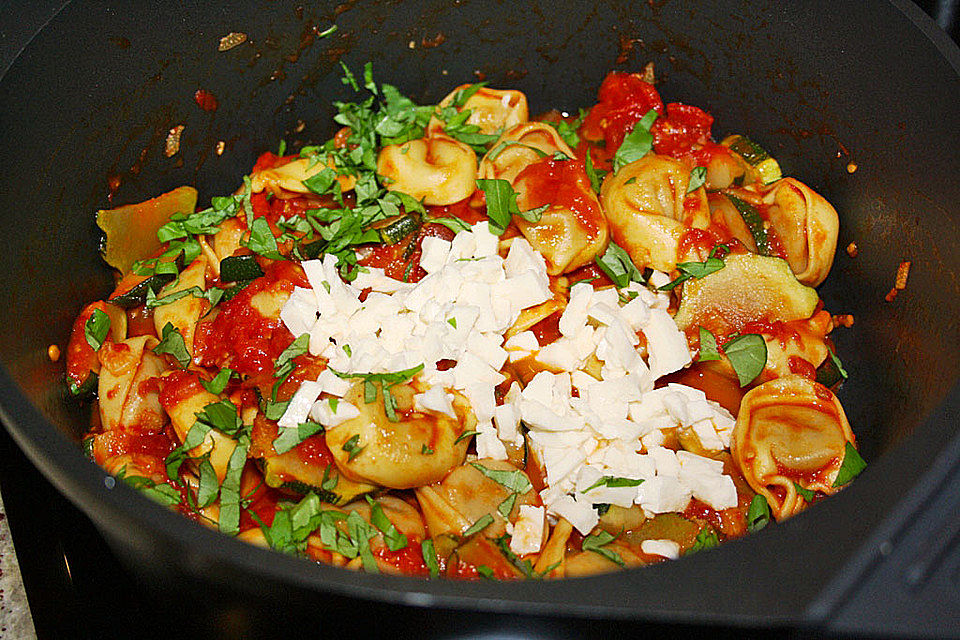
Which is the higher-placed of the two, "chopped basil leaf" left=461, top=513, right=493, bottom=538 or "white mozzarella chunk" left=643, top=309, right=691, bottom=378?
"white mozzarella chunk" left=643, top=309, right=691, bottom=378

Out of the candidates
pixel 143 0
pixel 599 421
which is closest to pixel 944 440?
pixel 599 421

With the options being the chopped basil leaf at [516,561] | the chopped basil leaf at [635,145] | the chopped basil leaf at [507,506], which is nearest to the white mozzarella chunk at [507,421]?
the chopped basil leaf at [507,506]

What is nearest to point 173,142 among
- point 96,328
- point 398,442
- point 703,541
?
point 96,328

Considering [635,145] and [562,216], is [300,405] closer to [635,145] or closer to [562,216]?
[562,216]

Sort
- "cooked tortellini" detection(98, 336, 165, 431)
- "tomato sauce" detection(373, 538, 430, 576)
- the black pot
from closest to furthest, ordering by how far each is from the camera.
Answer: the black pot < "tomato sauce" detection(373, 538, 430, 576) < "cooked tortellini" detection(98, 336, 165, 431)

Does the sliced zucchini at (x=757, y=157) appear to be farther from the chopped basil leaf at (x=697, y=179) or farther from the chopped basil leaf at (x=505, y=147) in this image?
the chopped basil leaf at (x=505, y=147)

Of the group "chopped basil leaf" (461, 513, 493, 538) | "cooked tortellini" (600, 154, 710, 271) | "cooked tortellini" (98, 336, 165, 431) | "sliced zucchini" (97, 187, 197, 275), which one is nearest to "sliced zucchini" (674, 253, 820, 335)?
"cooked tortellini" (600, 154, 710, 271)

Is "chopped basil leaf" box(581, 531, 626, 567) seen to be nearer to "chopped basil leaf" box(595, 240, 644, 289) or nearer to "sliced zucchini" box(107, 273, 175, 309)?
"chopped basil leaf" box(595, 240, 644, 289)
